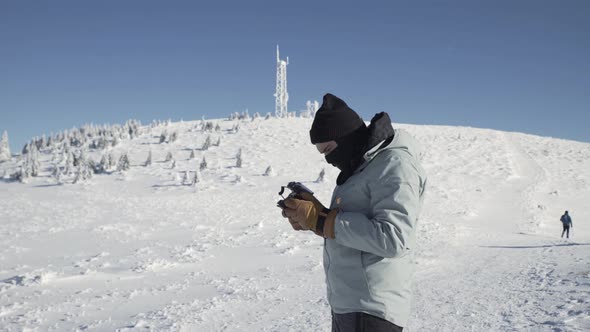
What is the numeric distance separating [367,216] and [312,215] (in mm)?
318

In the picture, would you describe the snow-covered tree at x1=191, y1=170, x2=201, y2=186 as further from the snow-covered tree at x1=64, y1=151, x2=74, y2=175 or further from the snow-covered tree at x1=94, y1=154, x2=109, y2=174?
the snow-covered tree at x1=64, y1=151, x2=74, y2=175

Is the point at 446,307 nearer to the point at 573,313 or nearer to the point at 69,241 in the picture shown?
the point at 573,313

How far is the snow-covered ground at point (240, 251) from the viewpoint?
668 centimetres

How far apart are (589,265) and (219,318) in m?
7.47

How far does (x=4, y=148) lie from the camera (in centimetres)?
3072

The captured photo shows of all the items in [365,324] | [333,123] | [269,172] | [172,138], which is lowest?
[269,172]

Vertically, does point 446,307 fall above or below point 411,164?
below

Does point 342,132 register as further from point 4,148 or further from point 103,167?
point 4,148

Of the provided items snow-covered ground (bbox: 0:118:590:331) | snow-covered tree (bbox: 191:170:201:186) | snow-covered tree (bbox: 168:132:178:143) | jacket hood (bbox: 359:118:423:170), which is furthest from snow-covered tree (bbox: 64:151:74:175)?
jacket hood (bbox: 359:118:423:170)

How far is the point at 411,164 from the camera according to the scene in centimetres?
230

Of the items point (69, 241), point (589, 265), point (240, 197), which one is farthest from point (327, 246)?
point (240, 197)

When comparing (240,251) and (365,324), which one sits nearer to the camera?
(365,324)

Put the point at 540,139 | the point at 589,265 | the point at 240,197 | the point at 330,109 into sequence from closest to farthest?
the point at 330,109 < the point at 589,265 < the point at 240,197 < the point at 540,139

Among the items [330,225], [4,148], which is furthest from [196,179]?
[330,225]
